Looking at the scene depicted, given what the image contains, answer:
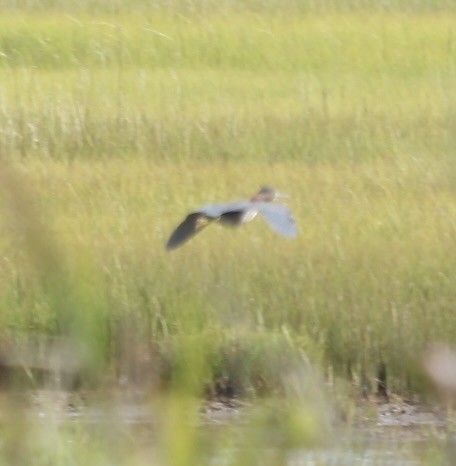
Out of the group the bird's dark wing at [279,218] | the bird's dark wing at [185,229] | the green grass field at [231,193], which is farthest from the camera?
the green grass field at [231,193]

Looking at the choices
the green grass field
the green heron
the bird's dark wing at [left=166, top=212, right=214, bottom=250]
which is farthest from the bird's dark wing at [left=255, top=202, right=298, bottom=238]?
the green grass field

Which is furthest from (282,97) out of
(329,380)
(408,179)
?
(329,380)

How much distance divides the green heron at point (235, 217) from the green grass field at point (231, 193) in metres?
0.27

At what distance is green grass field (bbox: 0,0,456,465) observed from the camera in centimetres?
396

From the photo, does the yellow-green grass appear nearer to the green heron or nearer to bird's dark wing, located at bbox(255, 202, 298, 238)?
A: the green heron

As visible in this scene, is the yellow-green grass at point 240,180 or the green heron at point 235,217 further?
the yellow-green grass at point 240,180

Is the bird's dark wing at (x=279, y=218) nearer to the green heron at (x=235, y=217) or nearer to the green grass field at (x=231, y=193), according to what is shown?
the green heron at (x=235, y=217)

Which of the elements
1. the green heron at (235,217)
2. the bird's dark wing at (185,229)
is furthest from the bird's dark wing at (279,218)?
the bird's dark wing at (185,229)

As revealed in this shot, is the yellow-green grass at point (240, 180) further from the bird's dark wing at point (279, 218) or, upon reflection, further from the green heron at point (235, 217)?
the bird's dark wing at point (279, 218)

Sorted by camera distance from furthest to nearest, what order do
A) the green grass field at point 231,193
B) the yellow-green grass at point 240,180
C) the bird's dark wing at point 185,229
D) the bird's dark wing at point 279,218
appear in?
1. the yellow-green grass at point 240,180
2. the green grass field at point 231,193
3. the bird's dark wing at point 185,229
4. the bird's dark wing at point 279,218

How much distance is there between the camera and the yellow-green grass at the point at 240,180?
4.17 metres

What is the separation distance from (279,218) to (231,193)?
A: 6.31ft

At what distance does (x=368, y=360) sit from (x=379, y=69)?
13.5 feet

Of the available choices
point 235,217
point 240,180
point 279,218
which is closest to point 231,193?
point 240,180
